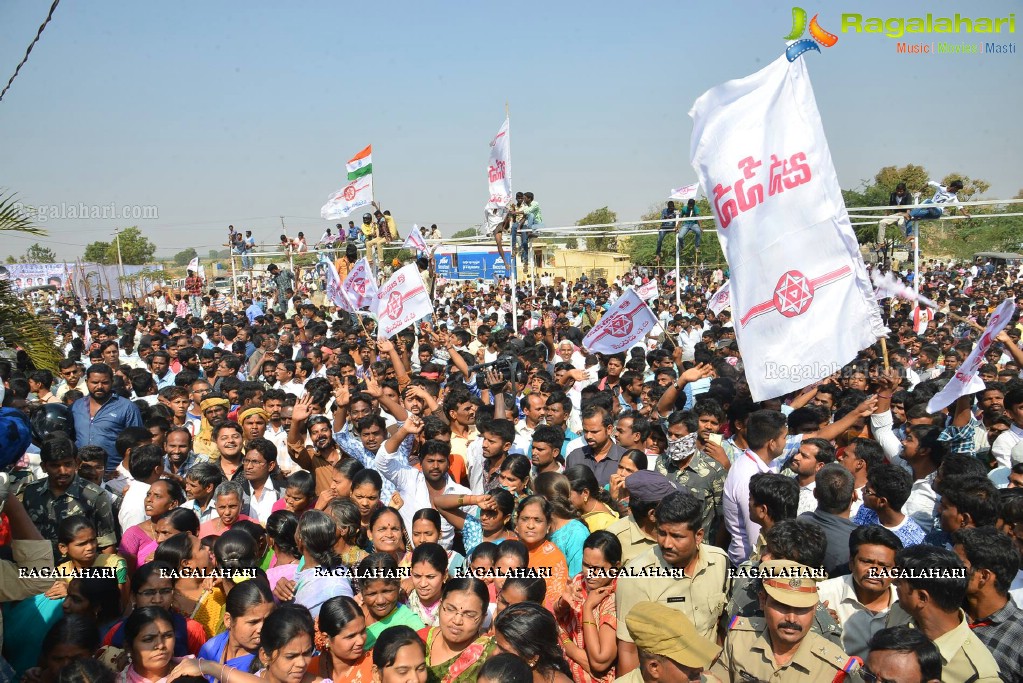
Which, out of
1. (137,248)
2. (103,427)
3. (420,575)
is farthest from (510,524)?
(137,248)

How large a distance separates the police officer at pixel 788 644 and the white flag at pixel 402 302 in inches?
250

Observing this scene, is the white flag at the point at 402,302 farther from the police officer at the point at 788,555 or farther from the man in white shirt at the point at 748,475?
the police officer at the point at 788,555

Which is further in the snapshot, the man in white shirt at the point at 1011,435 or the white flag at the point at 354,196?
the white flag at the point at 354,196

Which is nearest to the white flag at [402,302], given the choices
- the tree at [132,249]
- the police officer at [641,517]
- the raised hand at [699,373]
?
the raised hand at [699,373]

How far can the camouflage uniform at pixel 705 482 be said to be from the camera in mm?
5094

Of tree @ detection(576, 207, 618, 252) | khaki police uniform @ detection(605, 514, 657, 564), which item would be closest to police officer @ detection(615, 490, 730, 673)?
khaki police uniform @ detection(605, 514, 657, 564)

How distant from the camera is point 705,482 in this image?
5133mm

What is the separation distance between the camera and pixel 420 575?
3.99 meters

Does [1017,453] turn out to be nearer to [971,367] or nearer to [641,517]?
[971,367]

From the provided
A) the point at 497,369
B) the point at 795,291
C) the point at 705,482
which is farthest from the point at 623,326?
the point at 705,482

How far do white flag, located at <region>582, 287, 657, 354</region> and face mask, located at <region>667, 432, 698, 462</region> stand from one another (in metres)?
3.77

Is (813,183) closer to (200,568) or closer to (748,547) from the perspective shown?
(748,547)

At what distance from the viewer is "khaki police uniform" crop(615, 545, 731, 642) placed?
141 inches

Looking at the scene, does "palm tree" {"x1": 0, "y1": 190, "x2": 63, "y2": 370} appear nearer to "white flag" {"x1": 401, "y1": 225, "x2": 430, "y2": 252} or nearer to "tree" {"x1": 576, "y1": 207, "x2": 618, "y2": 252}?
"white flag" {"x1": 401, "y1": 225, "x2": 430, "y2": 252}
